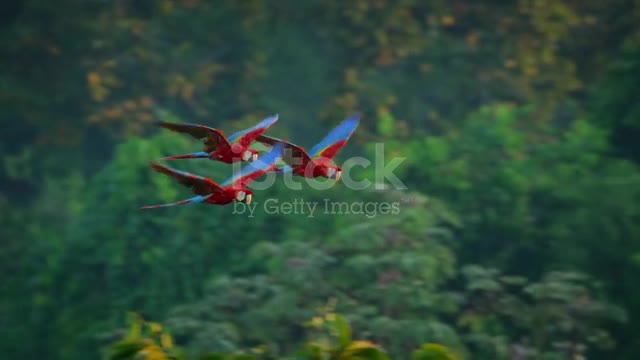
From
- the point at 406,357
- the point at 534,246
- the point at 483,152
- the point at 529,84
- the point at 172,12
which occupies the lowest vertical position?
the point at 406,357

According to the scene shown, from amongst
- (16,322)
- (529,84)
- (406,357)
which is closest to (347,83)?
(529,84)

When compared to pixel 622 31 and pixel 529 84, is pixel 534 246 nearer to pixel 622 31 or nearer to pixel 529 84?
pixel 529 84

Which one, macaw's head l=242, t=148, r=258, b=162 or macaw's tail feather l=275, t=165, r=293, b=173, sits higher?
macaw's head l=242, t=148, r=258, b=162

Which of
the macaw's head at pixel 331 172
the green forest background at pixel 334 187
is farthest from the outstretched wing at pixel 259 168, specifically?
the green forest background at pixel 334 187

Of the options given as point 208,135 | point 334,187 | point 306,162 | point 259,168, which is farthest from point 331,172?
point 334,187

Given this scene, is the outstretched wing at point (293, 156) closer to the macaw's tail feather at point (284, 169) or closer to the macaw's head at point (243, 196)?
the macaw's tail feather at point (284, 169)

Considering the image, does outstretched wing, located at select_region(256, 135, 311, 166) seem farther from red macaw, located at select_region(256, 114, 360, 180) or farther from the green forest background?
the green forest background

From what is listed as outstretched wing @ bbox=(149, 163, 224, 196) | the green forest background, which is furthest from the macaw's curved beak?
the green forest background
